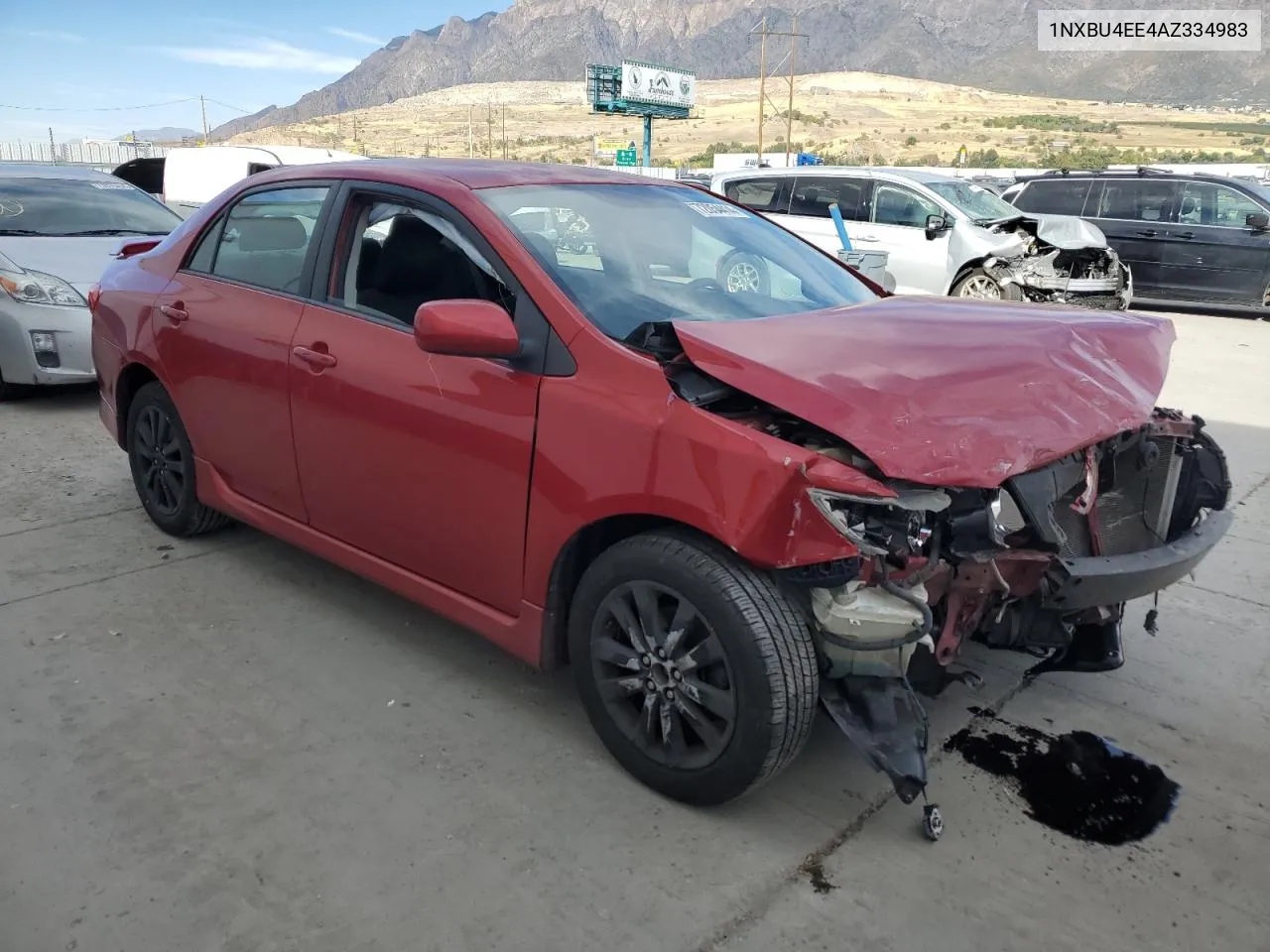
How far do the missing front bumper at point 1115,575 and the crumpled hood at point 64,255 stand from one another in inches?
255

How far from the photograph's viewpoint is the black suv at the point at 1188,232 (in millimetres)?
11914

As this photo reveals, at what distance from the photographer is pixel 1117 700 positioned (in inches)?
126

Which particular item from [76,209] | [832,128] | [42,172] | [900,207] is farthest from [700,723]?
[832,128]

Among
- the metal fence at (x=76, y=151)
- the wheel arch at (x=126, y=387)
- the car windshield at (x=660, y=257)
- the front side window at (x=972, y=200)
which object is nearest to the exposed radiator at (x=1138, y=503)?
the car windshield at (x=660, y=257)

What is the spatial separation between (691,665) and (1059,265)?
401 inches

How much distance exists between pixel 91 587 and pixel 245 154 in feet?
40.2

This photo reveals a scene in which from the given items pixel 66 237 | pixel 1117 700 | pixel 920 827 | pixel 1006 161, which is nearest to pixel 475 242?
pixel 920 827

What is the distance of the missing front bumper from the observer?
2.46 metres

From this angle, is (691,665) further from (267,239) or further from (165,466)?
(165,466)

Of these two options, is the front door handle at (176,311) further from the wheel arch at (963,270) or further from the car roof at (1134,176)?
the car roof at (1134,176)

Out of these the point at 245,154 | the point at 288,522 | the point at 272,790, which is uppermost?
the point at 245,154

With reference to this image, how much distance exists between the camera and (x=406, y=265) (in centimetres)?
316

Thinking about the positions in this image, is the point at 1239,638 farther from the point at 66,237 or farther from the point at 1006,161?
the point at 1006,161

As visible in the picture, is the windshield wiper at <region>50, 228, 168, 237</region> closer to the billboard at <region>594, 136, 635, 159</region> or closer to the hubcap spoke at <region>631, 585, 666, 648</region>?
the hubcap spoke at <region>631, 585, 666, 648</region>
